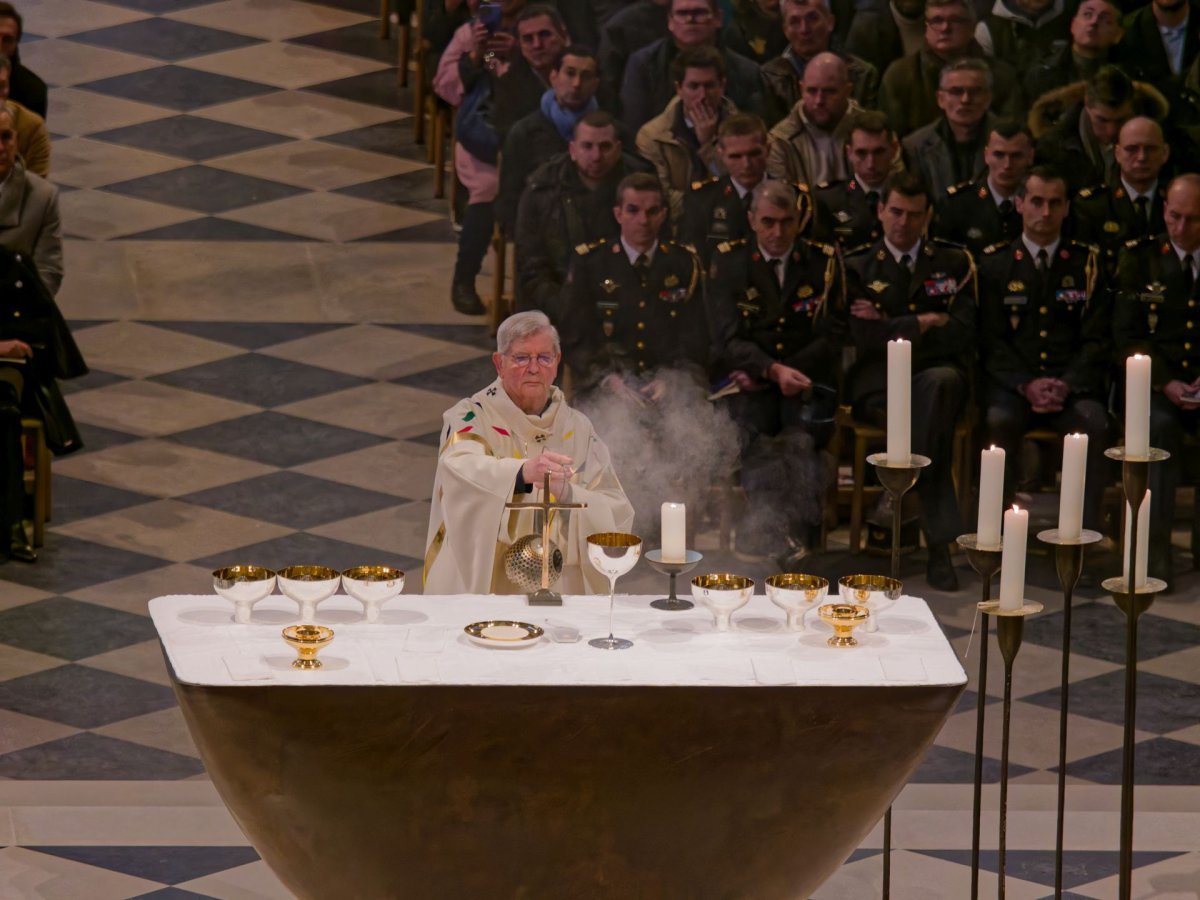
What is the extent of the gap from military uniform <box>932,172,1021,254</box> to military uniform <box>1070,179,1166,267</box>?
28cm

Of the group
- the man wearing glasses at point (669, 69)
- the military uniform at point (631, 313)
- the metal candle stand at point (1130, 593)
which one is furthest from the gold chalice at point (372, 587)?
the man wearing glasses at point (669, 69)

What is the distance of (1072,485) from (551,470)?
1.36 meters

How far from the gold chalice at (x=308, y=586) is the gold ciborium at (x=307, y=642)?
0.19 m

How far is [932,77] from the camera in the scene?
10.3m

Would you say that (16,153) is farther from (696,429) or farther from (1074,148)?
(1074,148)

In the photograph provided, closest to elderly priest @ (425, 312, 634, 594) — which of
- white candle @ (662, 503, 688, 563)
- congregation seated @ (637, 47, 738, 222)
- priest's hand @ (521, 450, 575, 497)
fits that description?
priest's hand @ (521, 450, 575, 497)

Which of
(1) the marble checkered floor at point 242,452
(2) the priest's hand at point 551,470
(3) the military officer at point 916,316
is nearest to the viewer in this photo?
(2) the priest's hand at point 551,470

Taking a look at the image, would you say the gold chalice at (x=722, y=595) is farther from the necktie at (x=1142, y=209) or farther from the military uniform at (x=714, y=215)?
the necktie at (x=1142, y=209)

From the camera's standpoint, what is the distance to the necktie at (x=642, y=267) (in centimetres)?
987

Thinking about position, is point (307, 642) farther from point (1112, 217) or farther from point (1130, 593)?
point (1112, 217)

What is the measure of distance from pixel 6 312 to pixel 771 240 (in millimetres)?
2893

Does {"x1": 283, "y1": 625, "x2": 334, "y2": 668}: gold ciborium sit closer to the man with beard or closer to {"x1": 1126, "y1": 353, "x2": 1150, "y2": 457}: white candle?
{"x1": 1126, "y1": 353, "x2": 1150, "y2": 457}: white candle

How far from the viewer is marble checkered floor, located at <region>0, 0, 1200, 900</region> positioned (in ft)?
23.4

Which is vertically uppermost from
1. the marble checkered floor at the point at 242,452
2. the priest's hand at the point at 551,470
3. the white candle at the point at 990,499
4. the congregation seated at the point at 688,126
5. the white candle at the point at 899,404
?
the congregation seated at the point at 688,126
